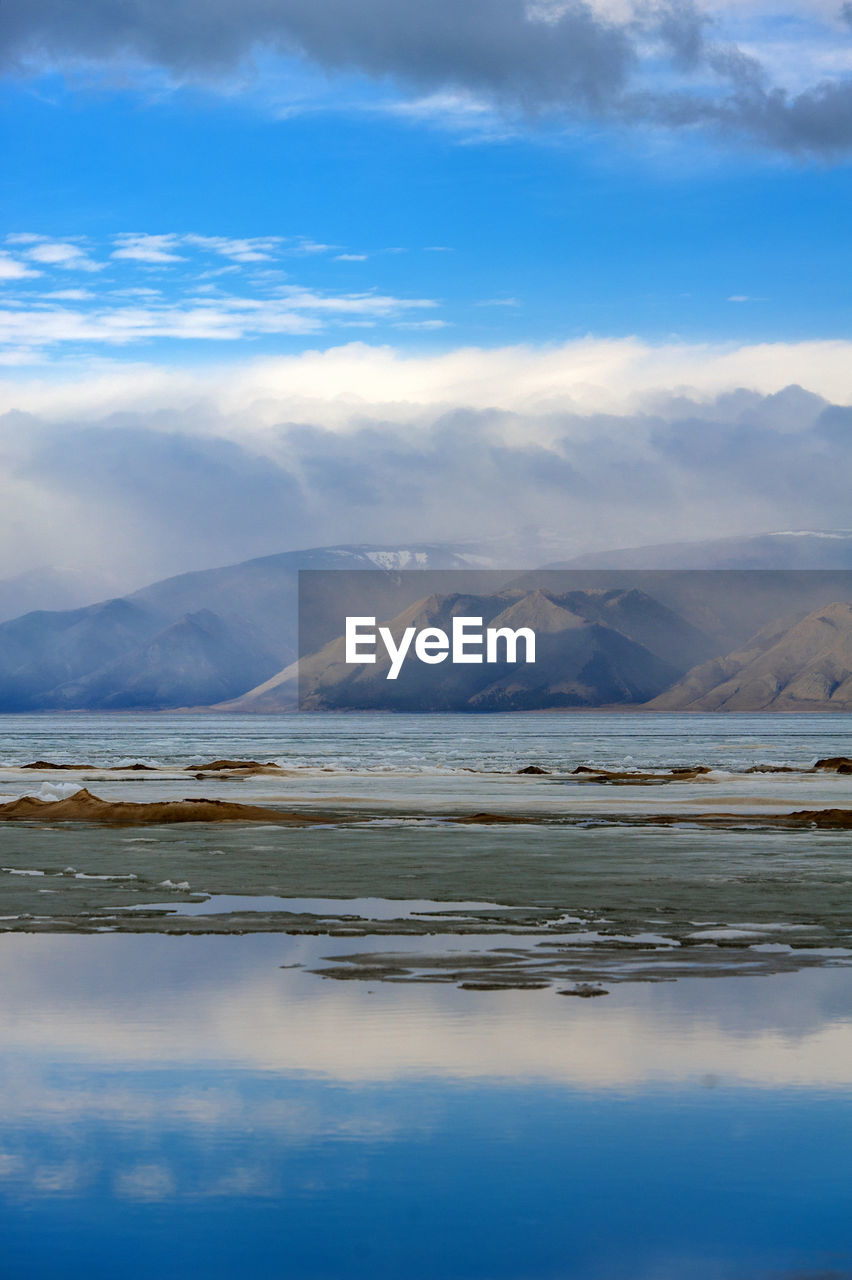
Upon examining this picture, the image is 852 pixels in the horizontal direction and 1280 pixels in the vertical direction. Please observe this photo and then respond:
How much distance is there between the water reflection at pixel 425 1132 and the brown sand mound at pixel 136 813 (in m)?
24.7

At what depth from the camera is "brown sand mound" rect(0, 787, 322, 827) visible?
123 ft

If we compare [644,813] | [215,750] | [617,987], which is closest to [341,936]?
[617,987]

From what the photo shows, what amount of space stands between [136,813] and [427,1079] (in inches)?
1169

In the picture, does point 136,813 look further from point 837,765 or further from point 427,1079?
point 837,765

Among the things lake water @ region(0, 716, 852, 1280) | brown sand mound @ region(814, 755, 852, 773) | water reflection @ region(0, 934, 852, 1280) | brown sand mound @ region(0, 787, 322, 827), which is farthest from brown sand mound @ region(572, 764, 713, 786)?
water reflection @ region(0, 934, 852, 1280)

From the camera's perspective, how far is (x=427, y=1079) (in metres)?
9.55

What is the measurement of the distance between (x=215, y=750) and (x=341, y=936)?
104 meters

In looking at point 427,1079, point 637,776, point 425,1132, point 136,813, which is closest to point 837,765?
point 637,776

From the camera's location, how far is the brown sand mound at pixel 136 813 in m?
37.4

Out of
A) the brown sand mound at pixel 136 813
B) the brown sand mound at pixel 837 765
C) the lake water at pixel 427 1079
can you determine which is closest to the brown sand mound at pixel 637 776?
the brown sand mound at pixel 837 765

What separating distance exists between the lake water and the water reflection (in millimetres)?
23

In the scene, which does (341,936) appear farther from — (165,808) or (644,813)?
(644,813)

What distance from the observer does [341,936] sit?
54.4 ft

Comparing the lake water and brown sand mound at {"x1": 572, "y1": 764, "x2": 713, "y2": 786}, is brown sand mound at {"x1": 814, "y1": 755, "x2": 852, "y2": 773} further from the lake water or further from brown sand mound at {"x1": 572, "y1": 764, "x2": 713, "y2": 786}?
the lake water
